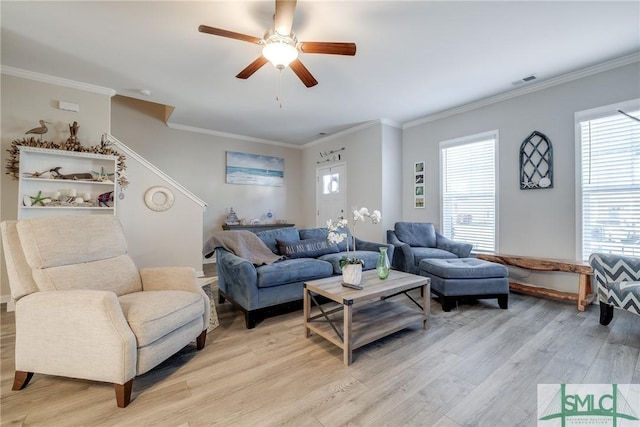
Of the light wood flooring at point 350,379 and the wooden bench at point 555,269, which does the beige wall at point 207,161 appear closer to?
the light wood flooring at point 350,379

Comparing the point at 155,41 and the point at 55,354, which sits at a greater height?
the point at 155,41

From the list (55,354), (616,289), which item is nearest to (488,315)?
(616,289)

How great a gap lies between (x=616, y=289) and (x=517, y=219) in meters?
1.51

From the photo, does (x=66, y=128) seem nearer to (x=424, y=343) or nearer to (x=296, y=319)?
(x=296, y=319)

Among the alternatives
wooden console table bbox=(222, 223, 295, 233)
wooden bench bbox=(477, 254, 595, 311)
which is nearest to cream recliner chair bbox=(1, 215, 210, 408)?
wooden console table bbox=(222, 223, 295, 233)

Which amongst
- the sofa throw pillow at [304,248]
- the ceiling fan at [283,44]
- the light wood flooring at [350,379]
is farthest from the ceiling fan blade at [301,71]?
the light wood flooring at [350,379]

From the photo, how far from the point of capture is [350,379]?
1749 millimetres

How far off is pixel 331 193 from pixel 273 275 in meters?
3.59

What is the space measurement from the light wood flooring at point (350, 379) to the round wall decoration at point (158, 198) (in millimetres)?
1883

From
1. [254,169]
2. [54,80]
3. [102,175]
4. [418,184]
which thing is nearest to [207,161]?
[254,169]

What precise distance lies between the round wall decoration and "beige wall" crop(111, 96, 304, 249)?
138 cm

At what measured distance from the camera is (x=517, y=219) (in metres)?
3.71

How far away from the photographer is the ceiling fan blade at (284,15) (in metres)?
1.80

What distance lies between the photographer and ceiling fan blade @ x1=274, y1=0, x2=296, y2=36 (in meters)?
1.80
